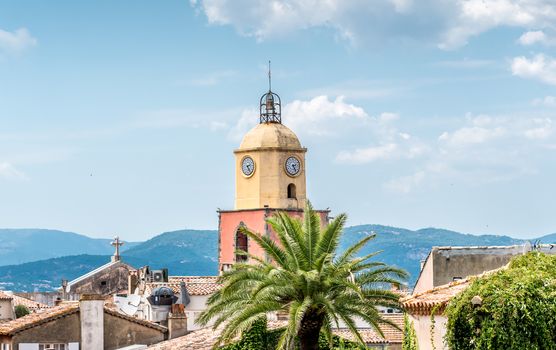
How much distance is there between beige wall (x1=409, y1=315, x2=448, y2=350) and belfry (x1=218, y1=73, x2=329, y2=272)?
166 ft

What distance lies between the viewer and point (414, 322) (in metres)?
40.6

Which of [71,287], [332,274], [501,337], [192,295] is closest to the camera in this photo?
[501,337]

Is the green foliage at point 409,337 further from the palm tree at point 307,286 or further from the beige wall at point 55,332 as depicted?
the beige wall at point 55,332

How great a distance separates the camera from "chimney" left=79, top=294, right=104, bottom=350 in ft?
168

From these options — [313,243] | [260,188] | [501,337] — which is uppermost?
[260,188]

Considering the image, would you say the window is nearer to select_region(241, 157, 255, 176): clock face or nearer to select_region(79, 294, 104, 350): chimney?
select_region(79, 294, 104, 350): chimney

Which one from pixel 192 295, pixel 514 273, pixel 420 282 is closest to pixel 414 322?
pixel 514 273

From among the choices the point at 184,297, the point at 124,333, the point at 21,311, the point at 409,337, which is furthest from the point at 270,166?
the point at 409,337

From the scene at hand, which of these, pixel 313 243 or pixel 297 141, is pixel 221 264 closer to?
pixel 297 141

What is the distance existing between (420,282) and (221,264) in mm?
44073

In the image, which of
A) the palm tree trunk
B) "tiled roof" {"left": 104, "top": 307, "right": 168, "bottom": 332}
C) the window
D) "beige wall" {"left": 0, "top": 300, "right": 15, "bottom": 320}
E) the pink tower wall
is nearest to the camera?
the palm tree trunk

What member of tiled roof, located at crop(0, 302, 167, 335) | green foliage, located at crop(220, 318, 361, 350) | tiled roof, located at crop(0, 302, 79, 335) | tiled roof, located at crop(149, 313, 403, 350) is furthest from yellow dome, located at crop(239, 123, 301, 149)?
green foliage, located at crop(220, 318, 361, 350)

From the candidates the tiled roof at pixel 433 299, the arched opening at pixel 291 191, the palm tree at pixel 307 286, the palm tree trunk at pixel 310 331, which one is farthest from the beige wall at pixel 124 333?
the arched opening at pixel 291 191

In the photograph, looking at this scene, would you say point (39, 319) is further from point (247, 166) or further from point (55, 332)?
point (247, 166)
